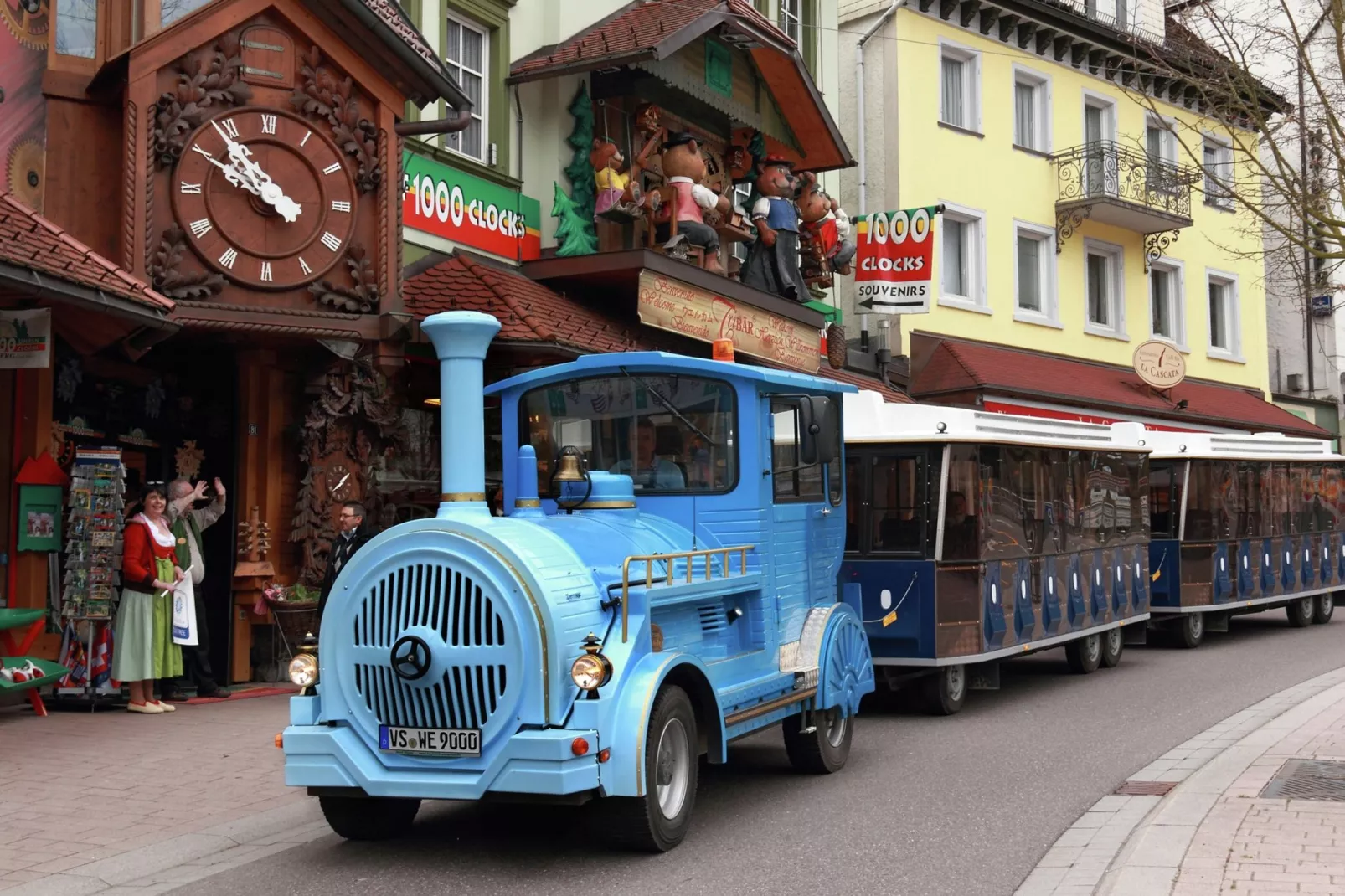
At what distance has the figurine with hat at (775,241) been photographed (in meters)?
19.3

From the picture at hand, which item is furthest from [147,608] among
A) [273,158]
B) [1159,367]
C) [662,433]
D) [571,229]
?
[1159,367]

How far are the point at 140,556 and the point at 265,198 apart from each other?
119 inches

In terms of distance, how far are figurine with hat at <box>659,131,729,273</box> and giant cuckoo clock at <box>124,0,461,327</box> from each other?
4.67 metres

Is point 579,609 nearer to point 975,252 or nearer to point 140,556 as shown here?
point 140,556

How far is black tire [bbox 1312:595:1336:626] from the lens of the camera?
70.5 feet

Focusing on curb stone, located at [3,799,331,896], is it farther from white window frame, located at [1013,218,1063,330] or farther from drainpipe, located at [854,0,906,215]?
white window frame, located at [1013,218,1063,330]

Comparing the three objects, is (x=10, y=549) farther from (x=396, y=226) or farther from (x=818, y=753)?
(x=818, y=753)

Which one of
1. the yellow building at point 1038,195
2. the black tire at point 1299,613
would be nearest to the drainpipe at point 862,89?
the yellow building at point 1038,195

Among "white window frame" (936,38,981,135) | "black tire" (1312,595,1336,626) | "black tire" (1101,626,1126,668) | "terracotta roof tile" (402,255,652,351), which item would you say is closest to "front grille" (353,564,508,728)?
"terracotta roof tile" (402,255,652,351)

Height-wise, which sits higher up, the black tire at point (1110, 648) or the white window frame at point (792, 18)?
A: the white window frame at point (792, 18)

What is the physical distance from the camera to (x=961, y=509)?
12164 millimetres

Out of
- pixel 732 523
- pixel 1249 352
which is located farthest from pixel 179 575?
pixel 1249 352

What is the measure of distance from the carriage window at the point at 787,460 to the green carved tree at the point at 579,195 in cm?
785

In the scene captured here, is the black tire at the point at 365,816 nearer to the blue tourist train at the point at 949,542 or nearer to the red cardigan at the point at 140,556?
the red cardigan at the point at 140,556
